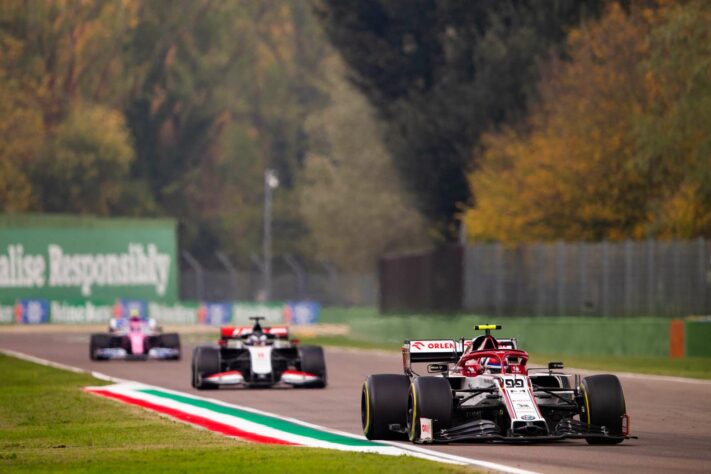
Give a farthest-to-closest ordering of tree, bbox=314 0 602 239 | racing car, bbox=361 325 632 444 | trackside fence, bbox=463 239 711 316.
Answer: tree, bbox=314 0 602 239 → trackside fence, bbox=463 239 711 316 → racing car, bbox=361 325 632 444

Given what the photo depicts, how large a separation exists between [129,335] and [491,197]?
18348mm

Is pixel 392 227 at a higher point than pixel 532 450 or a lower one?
higher

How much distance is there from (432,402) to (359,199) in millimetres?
73871

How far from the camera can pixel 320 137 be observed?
115562 millimetres

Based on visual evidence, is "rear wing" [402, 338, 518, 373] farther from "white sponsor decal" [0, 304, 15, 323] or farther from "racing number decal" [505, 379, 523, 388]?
"white sponsor decal" [0, 304, 15, 323]

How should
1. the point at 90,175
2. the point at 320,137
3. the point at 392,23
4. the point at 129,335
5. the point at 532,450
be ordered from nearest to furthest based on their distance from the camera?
the point at 532,450, the point at 129,335, the point at 392,23, the point at 90,175, the point at 320,137

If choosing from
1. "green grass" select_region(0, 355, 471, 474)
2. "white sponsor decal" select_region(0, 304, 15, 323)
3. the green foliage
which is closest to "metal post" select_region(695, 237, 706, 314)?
"green grass" select_region(0, 355, 471, 474)

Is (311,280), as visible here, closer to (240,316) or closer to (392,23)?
(240,316)

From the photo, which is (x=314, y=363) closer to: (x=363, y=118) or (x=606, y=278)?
(x=606, y=278)

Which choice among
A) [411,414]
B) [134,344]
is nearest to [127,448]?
[411,414]

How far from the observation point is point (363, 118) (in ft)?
298

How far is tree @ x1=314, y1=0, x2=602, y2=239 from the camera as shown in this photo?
60.7m

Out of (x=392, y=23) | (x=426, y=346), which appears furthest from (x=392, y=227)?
(x=426, y=346)

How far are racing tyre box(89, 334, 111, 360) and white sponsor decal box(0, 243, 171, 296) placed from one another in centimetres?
3863
